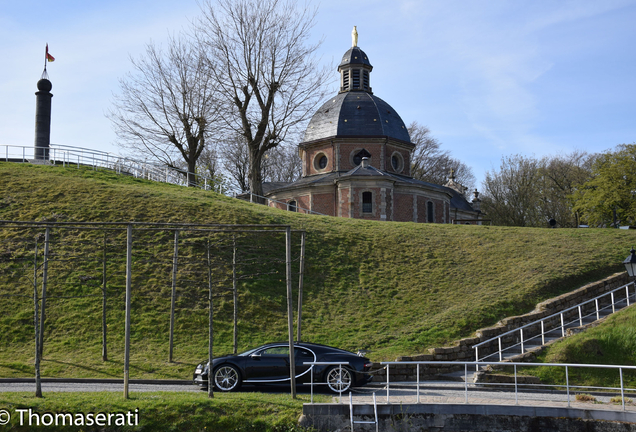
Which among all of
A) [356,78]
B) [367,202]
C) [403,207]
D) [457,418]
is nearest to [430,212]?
[403,207]

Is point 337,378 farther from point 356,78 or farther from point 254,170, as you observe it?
point 356,78

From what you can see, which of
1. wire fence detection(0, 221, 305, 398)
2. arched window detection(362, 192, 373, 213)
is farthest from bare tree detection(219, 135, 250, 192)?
wire fence detection(0, 221, 305, 398)

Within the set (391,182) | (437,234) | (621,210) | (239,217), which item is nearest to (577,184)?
(621,210)

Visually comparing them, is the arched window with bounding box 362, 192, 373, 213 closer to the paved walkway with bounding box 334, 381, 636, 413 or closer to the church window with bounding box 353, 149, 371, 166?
the church window with bounding box 353, 149, 371, 166

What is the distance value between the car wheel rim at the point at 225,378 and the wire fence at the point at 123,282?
4008mm

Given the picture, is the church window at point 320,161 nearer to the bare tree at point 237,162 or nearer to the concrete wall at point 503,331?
the bare tree at point 237,162

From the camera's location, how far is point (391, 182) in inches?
1805

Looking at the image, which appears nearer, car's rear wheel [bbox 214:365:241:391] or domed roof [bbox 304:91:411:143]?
car's rear wheel [bbox 214:365:241:391]

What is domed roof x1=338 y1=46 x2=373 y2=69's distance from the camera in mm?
55969

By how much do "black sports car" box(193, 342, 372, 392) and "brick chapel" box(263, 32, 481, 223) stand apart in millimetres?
30209

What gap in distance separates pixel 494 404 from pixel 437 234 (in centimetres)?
1917

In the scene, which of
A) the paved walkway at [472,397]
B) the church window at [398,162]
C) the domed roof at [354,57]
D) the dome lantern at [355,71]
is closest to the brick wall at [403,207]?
the church window at [398,162]

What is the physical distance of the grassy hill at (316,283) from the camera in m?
19.0

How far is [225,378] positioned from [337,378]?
2626mm
